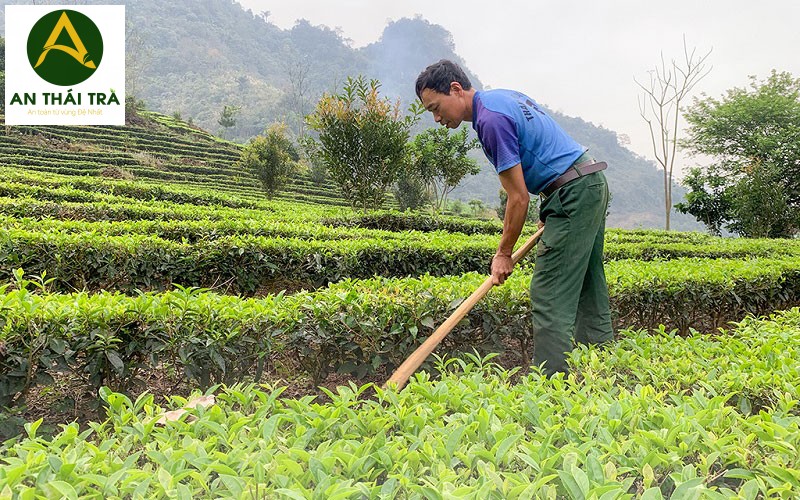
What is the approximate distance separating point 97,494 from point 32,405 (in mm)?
2177

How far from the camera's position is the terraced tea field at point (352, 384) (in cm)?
106

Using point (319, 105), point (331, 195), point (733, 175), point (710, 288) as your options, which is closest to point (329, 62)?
point (331, 195)

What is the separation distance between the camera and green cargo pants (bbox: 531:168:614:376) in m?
2.37

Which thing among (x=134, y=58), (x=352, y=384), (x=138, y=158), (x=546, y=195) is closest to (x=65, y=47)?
(x=138, y=158)

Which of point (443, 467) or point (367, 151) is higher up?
point (367, 151)

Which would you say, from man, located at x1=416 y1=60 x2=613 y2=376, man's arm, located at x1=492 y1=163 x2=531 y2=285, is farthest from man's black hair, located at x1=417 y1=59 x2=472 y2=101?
man's arm, located at x1=492 y1=163 x2=531 y2=285

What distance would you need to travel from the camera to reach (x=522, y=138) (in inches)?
101

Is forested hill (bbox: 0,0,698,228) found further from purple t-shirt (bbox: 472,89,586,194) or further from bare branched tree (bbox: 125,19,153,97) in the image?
purple t-shirt (bbox: 472,89,586,194)

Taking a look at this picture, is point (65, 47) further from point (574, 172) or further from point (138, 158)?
point (574, 172)

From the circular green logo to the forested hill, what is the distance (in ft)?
150

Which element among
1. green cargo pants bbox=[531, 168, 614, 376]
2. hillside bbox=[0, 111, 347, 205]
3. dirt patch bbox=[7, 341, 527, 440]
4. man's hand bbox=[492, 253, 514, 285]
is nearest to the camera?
dirt patch bbox=[7, 341, 527, 440]

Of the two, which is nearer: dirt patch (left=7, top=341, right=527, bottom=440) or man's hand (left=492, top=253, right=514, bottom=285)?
dirt patch (left=7, top=341, right=527, bottom=440)

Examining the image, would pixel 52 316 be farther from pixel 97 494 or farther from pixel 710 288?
pixel 710 288

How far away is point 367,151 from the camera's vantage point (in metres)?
11.4
